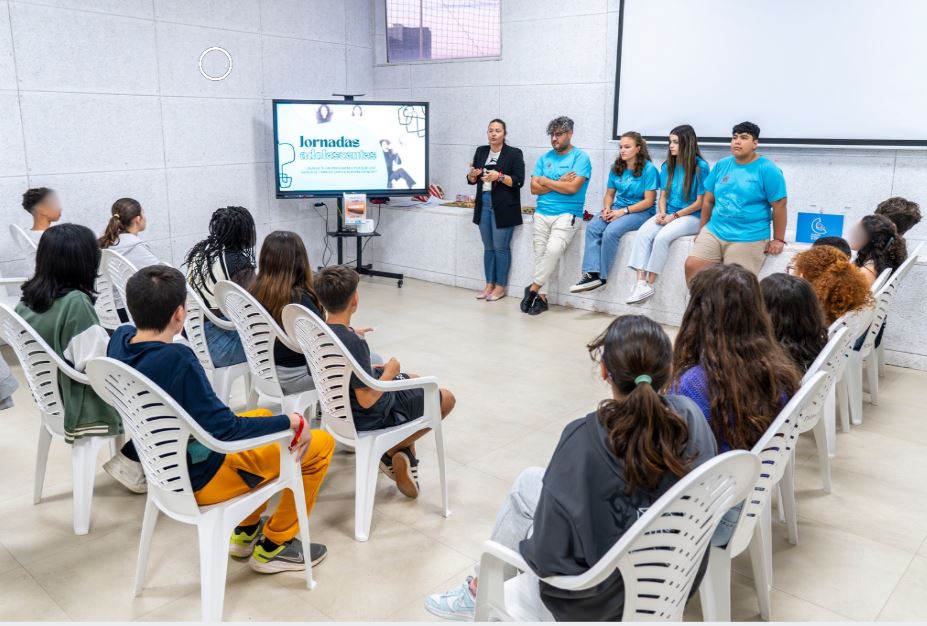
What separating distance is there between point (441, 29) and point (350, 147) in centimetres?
152

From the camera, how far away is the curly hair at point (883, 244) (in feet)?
12.3

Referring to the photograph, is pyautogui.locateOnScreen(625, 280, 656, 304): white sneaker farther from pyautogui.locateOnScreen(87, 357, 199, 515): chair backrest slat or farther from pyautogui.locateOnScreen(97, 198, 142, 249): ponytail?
pyautogui.locateOnScreen(87, 357, 199, 515): chair backrest slat

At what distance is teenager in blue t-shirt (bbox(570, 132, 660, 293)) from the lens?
570 centimetres

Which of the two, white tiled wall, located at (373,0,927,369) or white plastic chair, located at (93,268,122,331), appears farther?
white tiled wall, located at (373,0,927,369)

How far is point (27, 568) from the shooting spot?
8.17 feet

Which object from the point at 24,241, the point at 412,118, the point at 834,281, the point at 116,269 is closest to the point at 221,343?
the point at 116,269

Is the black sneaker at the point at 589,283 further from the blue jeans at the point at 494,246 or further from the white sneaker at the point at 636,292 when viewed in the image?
the blue jeans at the point at 494,246

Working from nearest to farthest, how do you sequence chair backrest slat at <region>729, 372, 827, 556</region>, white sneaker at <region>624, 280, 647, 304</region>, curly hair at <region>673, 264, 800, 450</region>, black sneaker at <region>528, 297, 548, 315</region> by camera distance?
chair backrest slat at <region>729, 372, 827, 556</region> < curly hair at <region>673, 264, 800, 450</region> < white sneaker at <region>624, 280, 647, 304</region> < black sneaker at <region>528, 297, 548, 315</region>

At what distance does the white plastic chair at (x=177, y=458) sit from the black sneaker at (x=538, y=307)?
3.80 m

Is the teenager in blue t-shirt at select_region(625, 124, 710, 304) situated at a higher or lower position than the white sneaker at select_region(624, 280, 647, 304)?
higher

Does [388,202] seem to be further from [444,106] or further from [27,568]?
[27,568]

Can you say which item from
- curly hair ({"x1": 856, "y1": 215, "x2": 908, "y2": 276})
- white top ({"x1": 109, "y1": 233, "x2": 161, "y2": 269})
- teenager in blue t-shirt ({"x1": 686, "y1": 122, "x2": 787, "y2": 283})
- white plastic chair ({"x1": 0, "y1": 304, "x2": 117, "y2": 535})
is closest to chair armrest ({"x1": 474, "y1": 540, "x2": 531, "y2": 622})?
white plastic chair ({"x1": 0, "y1": 304, "x2": 117, "y2": 535})

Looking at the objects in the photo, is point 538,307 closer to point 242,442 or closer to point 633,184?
point 633,184

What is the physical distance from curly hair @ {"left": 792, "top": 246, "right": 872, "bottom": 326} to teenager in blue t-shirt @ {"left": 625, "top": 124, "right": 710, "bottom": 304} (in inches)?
96.1
